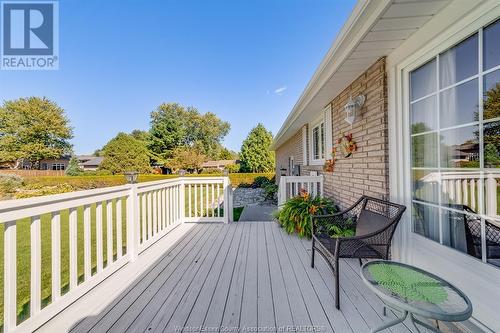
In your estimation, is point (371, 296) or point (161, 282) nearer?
point (371, 296)

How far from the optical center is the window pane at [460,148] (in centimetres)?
162

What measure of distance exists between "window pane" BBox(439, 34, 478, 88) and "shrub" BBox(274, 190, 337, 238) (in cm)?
252

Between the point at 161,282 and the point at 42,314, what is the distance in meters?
0.95

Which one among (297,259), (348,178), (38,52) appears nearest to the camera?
(297,259)

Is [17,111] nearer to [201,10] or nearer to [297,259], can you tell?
[201,10]

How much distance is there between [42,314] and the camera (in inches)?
70.4

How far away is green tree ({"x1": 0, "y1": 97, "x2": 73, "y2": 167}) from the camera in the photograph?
2853cm

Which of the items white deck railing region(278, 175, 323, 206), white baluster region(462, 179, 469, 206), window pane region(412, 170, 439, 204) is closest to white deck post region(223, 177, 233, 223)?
white deck railing region(278, 175, 323, 206)

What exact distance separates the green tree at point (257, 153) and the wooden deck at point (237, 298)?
88.8 ft

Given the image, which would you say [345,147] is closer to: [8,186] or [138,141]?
[8,186]

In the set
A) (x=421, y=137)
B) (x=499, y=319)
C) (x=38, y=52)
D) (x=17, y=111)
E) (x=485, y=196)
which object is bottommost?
(x=499, y=319)

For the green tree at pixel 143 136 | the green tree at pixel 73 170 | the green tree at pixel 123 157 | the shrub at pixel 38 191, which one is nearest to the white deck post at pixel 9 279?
the shrub at pixel 38 191

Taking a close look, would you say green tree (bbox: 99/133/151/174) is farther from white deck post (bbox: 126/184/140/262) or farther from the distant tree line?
white deck post (bbox: 126/184/140/262)

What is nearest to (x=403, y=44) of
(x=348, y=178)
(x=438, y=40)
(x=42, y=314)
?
(x=438, y=40)
